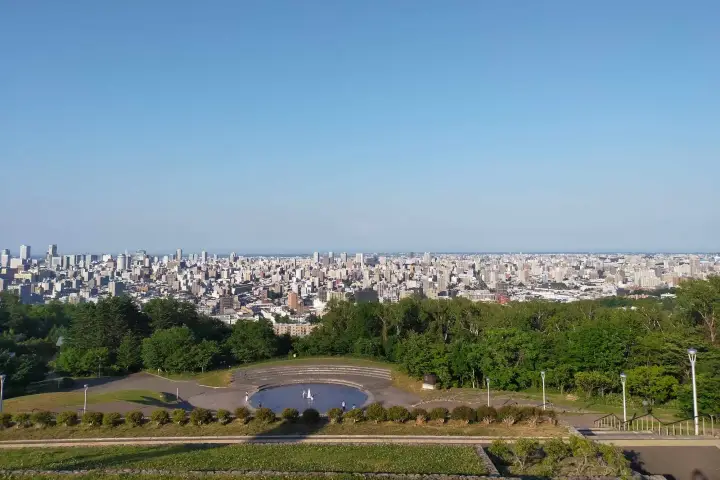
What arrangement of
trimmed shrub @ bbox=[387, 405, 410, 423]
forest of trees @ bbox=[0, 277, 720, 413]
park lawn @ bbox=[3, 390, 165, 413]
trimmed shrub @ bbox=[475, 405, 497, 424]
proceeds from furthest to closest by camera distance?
forest of trees @ bbox=[0, 277, 720, 413] < park lawn @ bbox=[3, 390, 165, 413] < trimmed shrub @ bbox=[387, 405, 410, 423] < trimmed shrub @ bbox=[475, 405, 497, 424]

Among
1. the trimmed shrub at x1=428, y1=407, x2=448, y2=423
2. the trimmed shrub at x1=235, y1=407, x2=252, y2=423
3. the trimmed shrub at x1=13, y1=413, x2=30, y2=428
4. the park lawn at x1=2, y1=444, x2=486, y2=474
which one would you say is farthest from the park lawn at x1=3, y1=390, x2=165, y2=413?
the trimmed shrub at x1=428, y1=407, x2=448, y2=423

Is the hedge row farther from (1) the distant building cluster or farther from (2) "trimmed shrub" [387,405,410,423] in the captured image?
(1) the distant building cluster

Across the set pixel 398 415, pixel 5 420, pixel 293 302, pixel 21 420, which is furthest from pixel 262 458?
pixel 293 302

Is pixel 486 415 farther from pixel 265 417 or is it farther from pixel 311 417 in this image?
pixel 265 417

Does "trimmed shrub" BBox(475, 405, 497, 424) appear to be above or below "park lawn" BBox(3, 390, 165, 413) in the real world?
above

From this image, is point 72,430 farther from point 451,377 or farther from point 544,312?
point 544,312

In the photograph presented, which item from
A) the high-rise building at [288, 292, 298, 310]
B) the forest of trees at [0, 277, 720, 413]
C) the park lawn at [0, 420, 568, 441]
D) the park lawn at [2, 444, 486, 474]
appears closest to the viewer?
the park lawn at [2, 444, 486, 474]

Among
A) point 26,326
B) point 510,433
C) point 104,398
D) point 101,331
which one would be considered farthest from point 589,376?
point 26,326
